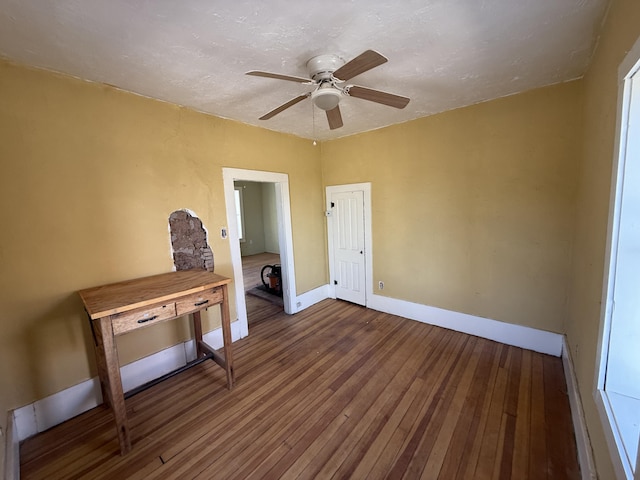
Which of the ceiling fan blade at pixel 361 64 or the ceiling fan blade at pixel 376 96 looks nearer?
the ceiling fan blade at pixel 361 64

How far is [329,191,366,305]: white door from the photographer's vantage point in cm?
378

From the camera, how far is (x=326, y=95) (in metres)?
1.72

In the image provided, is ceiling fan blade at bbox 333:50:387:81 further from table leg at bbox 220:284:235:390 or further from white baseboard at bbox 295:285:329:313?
white baseboard at bbox 295:285:329:313

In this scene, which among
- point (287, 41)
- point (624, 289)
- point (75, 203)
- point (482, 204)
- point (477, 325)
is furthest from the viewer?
point (477, 325)

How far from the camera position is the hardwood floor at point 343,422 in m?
1.51

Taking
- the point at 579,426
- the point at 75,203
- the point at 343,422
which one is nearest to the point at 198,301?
the point at 75,203

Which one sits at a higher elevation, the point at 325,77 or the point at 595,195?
the point at 325,77

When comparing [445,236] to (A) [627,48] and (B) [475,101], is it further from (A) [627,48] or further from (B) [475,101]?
(A) [627,48]

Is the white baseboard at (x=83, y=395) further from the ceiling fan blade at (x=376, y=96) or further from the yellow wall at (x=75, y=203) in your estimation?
the ceiling fan blade at (x=376, y=96)

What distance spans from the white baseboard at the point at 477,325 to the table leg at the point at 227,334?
2251 mm

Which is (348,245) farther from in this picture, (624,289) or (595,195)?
(624,289)

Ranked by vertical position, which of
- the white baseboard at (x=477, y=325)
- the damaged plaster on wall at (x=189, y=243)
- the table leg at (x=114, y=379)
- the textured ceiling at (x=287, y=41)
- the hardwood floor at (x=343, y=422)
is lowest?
the hardwood floor at (x=343, y=422)

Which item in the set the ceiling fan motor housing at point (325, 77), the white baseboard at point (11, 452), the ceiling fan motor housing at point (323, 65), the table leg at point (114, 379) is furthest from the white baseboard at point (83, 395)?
the ceiling fan motor housing at point (323, 65)

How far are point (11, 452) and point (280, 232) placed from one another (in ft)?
9.24
